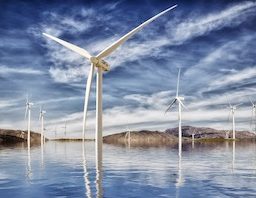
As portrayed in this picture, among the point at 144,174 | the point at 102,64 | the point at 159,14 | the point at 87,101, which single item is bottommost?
the point at 144,174

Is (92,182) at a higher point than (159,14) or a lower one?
lower

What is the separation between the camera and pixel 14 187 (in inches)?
1684

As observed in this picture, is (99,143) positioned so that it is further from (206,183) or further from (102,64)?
(206,183)

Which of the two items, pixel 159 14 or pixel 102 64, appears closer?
pixel 159 14

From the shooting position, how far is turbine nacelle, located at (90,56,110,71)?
8269 cm

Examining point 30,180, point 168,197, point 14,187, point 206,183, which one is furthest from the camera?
point 30,180

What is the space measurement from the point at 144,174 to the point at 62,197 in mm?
21934

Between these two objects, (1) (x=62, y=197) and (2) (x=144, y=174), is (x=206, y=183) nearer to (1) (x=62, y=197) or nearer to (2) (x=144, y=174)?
(2) (x=144, y=174)

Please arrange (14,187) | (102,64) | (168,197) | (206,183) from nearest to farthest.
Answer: (168,197) → (14,187) → (206,183) → (102,64)

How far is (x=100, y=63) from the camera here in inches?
3327

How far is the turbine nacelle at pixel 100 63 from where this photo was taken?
82.7 meters

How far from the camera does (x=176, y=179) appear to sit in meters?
49.8

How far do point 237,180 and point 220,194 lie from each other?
1231 centimetres

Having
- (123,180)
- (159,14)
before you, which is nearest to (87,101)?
(159,14)
